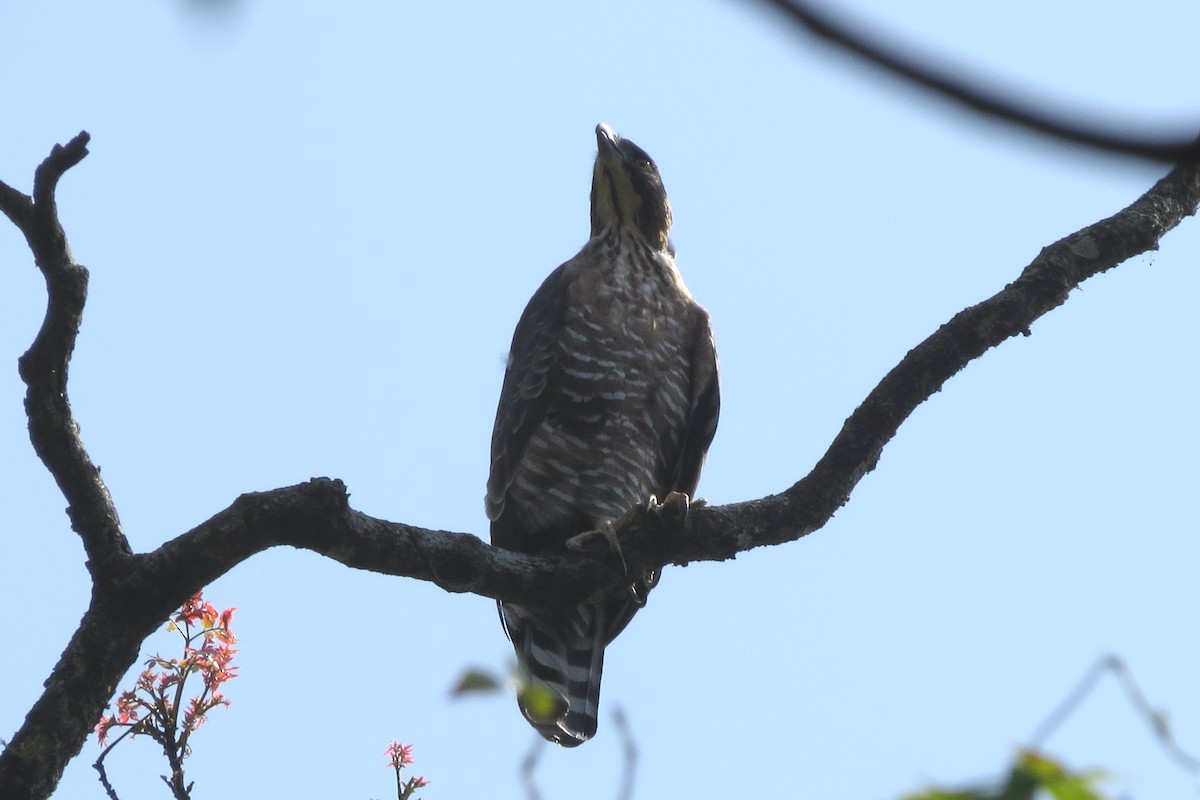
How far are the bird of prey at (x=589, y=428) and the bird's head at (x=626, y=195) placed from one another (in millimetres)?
553

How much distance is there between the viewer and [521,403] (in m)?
5.93

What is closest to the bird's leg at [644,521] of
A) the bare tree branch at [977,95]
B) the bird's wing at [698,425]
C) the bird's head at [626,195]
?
the bird's wing at [698,425]

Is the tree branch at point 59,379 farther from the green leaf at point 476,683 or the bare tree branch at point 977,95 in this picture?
the bare tree branch at point 977,95

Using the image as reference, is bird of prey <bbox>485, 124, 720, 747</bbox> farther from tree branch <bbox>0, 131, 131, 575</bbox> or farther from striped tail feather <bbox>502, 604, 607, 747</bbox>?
tree branch <bbox>0, 131, 131, 575</bbox>

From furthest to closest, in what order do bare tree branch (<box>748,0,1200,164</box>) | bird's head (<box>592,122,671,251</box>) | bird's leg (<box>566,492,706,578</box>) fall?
→ 1. bird's head (<box>592,122,671,251</box>)
2. bird's leg (<box>566,492,706,578</box>)
3. bare tree branch (<box>748,0,1200,164</box>)

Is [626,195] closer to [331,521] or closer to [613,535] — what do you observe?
[613,535]

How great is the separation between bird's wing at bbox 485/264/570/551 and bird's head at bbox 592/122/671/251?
35.1 inches

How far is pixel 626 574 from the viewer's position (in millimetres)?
4586

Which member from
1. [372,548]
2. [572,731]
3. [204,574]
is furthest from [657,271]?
[204,574]

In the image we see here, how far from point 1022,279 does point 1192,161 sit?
3.45 meters

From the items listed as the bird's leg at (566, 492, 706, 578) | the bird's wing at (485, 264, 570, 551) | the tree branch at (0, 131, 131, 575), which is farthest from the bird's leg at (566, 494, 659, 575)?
the tree branch at (0, 131, 131, 575)

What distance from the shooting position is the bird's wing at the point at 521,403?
587 cm

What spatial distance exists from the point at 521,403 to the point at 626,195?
1497 mm

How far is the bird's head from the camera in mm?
6891
